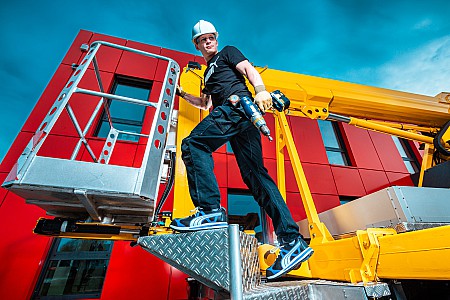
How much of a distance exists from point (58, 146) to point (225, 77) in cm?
478

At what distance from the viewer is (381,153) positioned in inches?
294

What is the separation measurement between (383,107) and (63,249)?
21.8 ft

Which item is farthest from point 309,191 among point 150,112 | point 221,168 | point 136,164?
point 150,112

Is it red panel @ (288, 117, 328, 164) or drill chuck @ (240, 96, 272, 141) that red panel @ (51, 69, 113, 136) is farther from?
red panel @ (288, 117, 328, 164)

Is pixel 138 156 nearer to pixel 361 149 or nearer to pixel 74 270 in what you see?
pixel 74 270

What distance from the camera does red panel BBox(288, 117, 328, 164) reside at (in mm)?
6707

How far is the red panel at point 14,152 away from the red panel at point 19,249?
0.62 m

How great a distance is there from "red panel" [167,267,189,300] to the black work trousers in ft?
9.84

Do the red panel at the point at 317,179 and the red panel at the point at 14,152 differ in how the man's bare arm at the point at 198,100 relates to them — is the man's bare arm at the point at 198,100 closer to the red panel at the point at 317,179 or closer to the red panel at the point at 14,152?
the red panel at the point at 317,179

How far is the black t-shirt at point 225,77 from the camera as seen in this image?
207 centimetres

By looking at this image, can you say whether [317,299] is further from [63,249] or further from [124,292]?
[63,249]

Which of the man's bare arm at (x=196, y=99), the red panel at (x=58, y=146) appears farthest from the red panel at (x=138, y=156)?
the man's bare arm at (x=196, y=99)

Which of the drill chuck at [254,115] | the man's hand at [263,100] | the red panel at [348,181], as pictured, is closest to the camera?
the drill chuck at [254,115]

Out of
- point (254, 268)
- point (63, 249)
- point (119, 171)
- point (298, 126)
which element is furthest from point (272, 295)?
point (298, 126)
